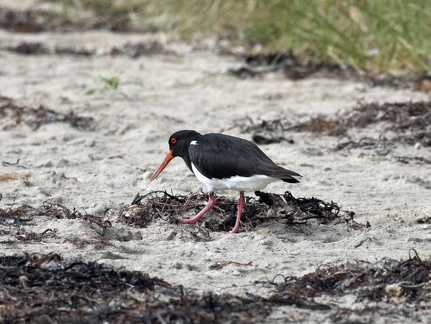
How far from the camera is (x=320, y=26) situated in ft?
32.2

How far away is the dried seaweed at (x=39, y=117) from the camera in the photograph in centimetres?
771

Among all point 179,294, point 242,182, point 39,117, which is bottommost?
point 39,117

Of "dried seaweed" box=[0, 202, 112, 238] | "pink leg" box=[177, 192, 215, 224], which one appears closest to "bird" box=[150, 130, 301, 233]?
"pink leg" box=[177, 192, 215, 224]

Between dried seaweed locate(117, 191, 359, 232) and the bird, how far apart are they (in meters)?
0.10

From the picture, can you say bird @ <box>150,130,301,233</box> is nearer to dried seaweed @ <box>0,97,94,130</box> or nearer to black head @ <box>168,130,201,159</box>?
black head @ <box>168,130,201,159</box>

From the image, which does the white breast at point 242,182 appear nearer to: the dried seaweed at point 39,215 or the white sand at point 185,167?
the white sand at point 185,167

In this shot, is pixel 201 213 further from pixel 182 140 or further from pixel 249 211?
pixel 182 140

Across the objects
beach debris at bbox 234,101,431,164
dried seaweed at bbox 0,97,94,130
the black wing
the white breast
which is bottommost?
dried seaweed at bbox 0,97,94,130

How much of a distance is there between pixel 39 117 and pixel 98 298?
14.1ft

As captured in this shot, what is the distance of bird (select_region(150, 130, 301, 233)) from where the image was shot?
192 inches

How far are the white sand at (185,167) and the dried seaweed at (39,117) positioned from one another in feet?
0.29

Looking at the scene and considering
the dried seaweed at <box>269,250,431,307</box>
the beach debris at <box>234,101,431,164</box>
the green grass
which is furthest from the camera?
the green grass

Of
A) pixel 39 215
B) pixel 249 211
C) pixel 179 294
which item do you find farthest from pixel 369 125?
pixel 179 294

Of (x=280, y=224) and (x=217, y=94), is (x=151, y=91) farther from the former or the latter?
(x=280, y=224)
